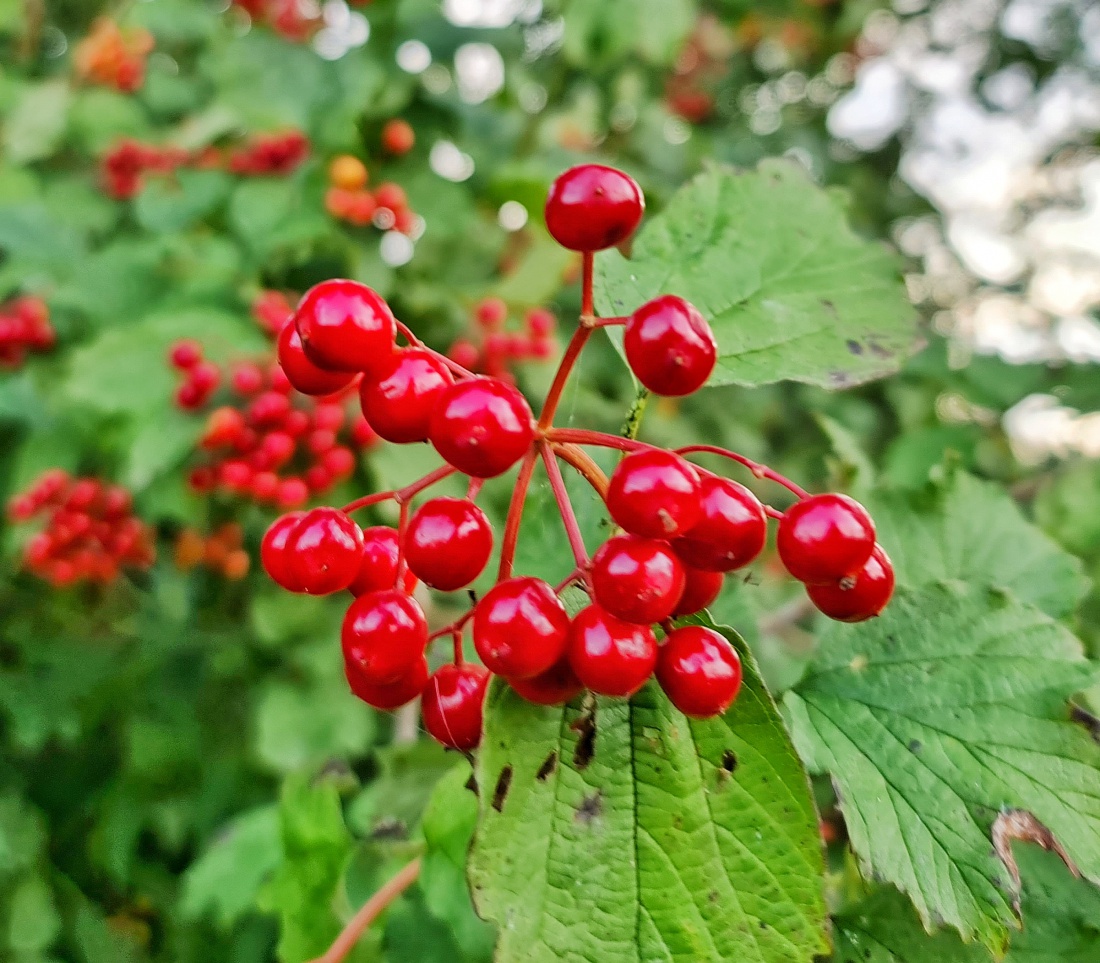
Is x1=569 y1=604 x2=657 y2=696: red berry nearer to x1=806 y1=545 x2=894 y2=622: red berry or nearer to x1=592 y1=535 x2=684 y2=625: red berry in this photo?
x1=592 y1=535 x2=684 y2=625: red berry

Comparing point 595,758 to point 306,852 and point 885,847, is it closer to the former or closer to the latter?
point 885,847

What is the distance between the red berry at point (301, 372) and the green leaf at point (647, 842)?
0.88ft

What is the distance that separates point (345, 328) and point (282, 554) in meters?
0.19

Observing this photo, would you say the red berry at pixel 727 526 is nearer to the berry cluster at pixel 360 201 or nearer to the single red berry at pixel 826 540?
the single red berry at pixel 826 540

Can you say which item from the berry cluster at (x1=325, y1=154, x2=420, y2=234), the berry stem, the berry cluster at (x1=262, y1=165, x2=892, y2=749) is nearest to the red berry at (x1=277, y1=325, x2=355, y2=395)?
the berry cluster at (x1=262, y1=165, x2=892, y2=749)

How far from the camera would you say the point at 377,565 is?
722 millimetres

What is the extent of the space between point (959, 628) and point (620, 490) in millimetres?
424

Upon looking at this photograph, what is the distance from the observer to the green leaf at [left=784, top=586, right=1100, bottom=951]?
0.67 meters

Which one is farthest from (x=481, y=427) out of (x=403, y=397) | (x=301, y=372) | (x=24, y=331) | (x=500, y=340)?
(x=24, y=331)

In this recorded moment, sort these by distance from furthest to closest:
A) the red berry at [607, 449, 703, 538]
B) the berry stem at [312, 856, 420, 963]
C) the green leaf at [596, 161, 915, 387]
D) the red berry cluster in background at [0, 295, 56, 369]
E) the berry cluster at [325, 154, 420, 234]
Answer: the red berry cluster in background at [0, 295, 56, 369], the berry cluster at [325, 154, 420, 234], the berry stem at [312, 856, 420, 963], the green leaf at [596, 161, 915, 387], the red berry at [607, 449, 703, 538]

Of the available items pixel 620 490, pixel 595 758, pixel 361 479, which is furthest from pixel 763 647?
pixel 361 479

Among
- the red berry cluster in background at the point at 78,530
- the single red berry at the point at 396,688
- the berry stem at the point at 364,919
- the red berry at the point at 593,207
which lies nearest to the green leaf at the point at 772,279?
the red berry at the point at 593,207

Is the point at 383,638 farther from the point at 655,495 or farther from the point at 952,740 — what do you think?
the point at 952,740

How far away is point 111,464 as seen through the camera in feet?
7.17
